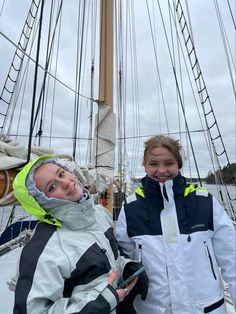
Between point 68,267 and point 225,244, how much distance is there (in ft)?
2.89

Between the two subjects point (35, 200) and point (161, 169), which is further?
point (161, 169)

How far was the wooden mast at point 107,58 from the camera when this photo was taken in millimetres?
4809

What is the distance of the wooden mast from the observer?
4.81 m

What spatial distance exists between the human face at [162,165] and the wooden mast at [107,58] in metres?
3.09

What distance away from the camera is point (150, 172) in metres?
1.68

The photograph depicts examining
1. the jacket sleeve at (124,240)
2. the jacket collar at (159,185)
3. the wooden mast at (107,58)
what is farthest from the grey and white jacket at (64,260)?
the wooden mast at (107,58)

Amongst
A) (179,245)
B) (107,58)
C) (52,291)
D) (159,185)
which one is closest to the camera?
(52,291)

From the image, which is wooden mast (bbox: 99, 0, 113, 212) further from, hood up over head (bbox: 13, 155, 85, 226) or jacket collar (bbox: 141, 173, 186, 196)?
hood up over head (bbox: 13, 155, 85, 226)

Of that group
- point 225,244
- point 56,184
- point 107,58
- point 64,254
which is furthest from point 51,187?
point 107,58

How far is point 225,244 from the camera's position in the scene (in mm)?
1568

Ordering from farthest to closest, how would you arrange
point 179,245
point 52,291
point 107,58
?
point 107,58 < point 179,245 < point 52,291

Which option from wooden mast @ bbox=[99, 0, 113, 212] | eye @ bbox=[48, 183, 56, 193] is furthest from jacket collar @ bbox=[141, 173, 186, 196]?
wooden mast @ bbox=[99, 0, 113, 212]

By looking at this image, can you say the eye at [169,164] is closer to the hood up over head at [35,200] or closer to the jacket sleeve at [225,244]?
the jacket sleeve at [225,244]

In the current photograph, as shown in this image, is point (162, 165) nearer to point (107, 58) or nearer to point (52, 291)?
point (52, 291)
